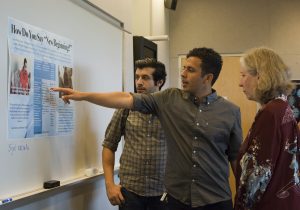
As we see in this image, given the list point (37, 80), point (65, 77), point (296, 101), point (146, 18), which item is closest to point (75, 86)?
point (65, 77)

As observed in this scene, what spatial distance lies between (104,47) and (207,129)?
3.25 feet

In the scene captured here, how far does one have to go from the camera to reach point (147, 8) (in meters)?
4.21

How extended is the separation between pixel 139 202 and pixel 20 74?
979 mm

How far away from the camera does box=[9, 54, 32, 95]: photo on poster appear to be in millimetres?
1626

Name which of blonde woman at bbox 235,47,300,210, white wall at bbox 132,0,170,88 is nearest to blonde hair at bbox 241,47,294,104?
blonde woman at bbox 235,47,300,210

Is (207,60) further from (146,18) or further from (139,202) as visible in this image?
(146,18)

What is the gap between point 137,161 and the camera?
2199 millimetres

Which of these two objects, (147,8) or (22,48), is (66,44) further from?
(147,8)

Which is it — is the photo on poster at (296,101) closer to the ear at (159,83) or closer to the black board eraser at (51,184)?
the ear at (159,83)

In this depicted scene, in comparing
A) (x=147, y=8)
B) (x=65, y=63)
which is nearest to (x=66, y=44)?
(x=65, y=63)

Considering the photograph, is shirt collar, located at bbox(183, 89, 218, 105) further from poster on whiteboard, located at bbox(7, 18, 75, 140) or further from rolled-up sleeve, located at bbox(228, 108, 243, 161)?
poster on whiteboard, located at bbox(7, 18, 75, 140)

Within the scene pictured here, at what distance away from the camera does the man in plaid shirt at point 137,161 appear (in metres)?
2.16

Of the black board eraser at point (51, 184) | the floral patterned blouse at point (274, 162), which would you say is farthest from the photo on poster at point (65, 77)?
the floral patterned blouse at point (274, 162)

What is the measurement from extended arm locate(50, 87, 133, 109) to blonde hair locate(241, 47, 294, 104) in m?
0.56
